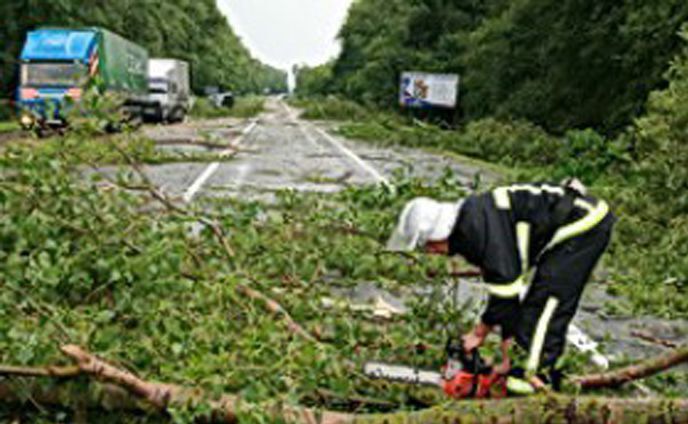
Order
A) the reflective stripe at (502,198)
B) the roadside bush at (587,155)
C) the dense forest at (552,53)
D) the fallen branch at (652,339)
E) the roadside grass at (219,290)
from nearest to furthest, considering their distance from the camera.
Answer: the reflective stripe at (502,198)
the roadside grass at (219,290)
the fallen branch at (652,339)
the roadside bush at (587,155)
the dense forest at (552,53)

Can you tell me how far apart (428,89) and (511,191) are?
126 feet

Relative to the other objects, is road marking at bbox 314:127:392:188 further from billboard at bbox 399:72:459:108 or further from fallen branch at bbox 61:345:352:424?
billboard at bbox 399:72:459:108

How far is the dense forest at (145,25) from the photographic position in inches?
1417

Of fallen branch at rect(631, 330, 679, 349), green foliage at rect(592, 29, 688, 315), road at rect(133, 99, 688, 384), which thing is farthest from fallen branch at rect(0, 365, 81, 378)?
green foliage at rect(592, 29, 688, 315)

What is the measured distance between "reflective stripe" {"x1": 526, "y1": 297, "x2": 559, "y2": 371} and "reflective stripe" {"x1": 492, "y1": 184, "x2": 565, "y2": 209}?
0.50 meters

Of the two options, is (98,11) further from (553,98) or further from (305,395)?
(305,395)

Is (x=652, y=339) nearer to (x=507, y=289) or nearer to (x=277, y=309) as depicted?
(x=507, y=289)

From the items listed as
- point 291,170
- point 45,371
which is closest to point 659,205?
point 291,170

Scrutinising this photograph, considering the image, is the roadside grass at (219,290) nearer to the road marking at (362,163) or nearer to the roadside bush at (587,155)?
the roadside bush at (587,155)

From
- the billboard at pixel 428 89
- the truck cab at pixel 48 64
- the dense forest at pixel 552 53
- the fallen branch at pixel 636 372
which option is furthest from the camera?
the billboard at pixel 428 89

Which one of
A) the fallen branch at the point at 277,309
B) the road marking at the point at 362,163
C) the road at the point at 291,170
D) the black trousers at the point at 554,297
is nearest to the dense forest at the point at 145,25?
the road at the point at 291,170

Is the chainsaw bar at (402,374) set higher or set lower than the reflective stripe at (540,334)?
lower

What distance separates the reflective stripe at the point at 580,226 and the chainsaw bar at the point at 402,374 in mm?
916

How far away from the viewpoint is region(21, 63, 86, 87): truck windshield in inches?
893
